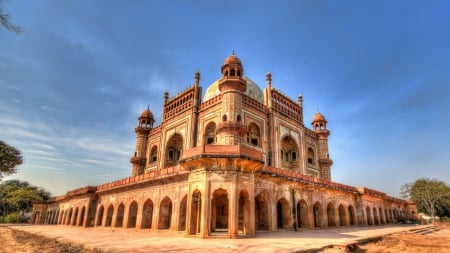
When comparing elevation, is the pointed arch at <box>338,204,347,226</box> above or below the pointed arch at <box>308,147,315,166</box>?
below

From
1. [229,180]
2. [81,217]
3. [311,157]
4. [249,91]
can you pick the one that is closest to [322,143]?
[311,157]

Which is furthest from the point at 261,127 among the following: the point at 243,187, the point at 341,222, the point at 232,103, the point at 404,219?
the point at 404,219

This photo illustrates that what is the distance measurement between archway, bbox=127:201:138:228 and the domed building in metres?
0.09

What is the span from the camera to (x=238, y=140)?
68.6ft

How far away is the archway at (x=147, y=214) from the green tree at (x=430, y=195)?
41.6 m

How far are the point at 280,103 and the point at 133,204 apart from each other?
18172 millimetres

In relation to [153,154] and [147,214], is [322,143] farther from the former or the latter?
[147,214]

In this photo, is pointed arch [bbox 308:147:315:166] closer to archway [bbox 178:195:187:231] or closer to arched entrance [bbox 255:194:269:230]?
arched entrance [bbox 255:194:269:230]

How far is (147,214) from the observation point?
70.2 ft

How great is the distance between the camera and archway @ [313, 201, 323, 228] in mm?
21156

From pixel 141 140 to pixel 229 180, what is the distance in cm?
2318

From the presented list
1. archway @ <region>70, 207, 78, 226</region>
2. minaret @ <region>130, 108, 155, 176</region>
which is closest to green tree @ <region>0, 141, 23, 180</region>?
archway @ <region>70, 207, 78, 226</region>

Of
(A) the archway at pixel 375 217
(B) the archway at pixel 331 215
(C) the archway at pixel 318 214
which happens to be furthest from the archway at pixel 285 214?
(A) the archway at pixel 375 217

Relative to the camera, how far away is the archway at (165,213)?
19.4m
